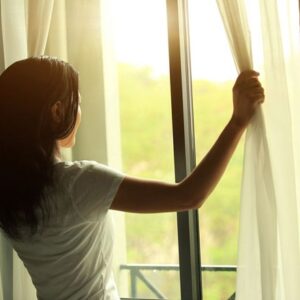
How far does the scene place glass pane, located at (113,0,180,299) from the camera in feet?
5.60

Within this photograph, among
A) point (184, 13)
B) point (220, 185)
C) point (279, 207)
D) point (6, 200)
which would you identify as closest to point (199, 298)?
point (220, 185)

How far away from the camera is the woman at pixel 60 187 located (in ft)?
3.59

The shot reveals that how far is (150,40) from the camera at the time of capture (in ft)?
5.61

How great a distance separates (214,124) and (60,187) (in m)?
0.70

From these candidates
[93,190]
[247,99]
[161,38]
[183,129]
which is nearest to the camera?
[93,190]

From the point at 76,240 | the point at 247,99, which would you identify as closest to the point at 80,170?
the point at 76,240

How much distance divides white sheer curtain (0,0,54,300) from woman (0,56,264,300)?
462mm

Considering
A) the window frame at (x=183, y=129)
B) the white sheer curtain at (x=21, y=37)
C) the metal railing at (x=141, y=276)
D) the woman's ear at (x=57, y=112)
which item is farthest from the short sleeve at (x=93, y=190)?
the metal railing at (x=141, y=276)

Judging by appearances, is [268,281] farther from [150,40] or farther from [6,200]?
[150,40]

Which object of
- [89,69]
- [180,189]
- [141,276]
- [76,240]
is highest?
[89,69]

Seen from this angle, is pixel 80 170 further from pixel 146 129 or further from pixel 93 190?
pixel 146 129

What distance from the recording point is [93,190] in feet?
3.59

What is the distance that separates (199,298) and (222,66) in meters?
0.79

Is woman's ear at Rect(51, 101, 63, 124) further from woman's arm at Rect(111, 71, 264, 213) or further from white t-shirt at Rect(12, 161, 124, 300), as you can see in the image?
woman's arm at Rect(111, 71, 264, 213)
